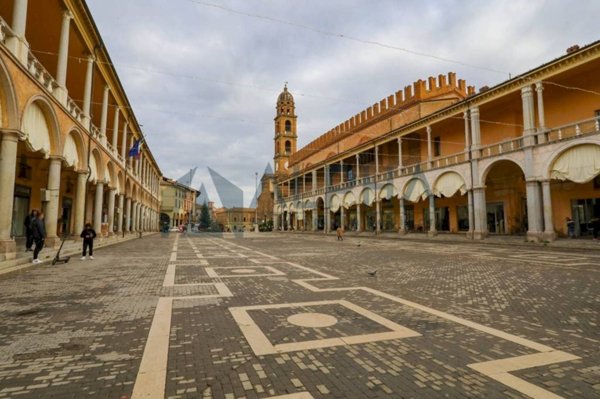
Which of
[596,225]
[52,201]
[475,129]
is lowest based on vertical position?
[596,225]

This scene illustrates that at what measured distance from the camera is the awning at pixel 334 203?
4776 centimetres

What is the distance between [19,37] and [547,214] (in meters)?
27.1

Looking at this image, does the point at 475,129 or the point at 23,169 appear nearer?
the point at 23,169

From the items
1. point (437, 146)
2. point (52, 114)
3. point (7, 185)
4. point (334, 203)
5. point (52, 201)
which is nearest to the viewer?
point (7, 185)

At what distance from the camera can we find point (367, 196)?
135 feet

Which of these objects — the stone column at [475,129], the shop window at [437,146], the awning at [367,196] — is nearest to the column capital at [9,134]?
the stone column at [475,129]

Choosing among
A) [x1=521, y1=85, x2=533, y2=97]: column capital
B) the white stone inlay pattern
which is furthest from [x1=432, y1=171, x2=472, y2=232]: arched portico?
the white stone inlay pattern

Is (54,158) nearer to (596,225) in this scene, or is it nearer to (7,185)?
(7,185)

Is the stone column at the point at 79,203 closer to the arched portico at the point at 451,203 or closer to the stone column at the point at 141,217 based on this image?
the arched portico at the point at 451,203

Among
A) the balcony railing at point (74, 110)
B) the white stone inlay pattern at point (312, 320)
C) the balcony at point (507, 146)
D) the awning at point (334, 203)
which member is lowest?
the white stone inlay pattern at point (312, 320)

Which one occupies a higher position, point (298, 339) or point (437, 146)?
point (437, 146)

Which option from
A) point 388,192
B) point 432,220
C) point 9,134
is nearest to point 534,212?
point 432,220

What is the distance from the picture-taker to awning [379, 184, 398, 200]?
36.2 meters

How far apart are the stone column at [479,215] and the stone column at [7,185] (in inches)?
1048
